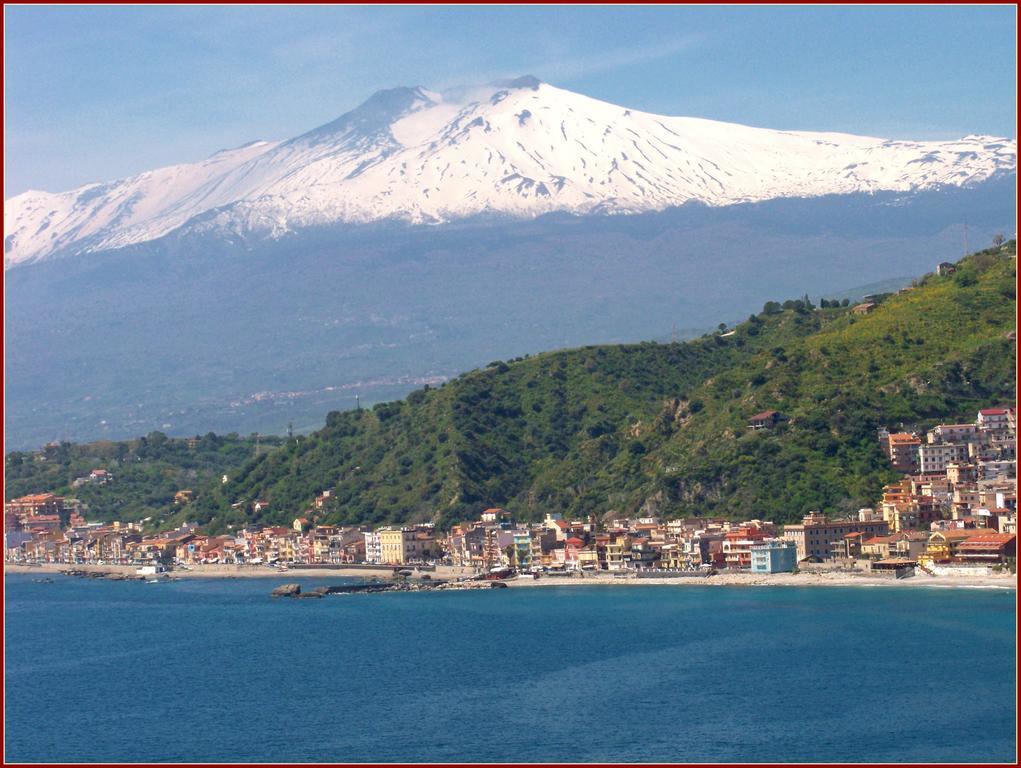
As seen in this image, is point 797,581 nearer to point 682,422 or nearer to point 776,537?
point 776,537

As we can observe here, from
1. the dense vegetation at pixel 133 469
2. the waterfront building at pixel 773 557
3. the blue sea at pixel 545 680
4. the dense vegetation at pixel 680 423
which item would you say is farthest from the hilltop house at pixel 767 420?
the dense vegetation at pixel 133 469

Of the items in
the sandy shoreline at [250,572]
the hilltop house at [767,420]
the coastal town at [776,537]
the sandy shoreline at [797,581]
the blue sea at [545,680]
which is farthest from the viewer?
the sandy shoreline at [250,572]

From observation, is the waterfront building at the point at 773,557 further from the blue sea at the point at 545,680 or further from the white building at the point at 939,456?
the white building at the point at 939,456

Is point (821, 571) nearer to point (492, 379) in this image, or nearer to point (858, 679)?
point (858, 679)

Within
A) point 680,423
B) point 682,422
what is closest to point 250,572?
point 680,423

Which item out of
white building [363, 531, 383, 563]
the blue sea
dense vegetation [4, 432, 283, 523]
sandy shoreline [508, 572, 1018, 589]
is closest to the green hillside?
white building [363, 531, 383, 563]

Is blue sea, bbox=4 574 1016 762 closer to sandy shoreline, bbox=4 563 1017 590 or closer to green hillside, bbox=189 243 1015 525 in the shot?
sandy shoreline, bbox=4 563 1017 590
